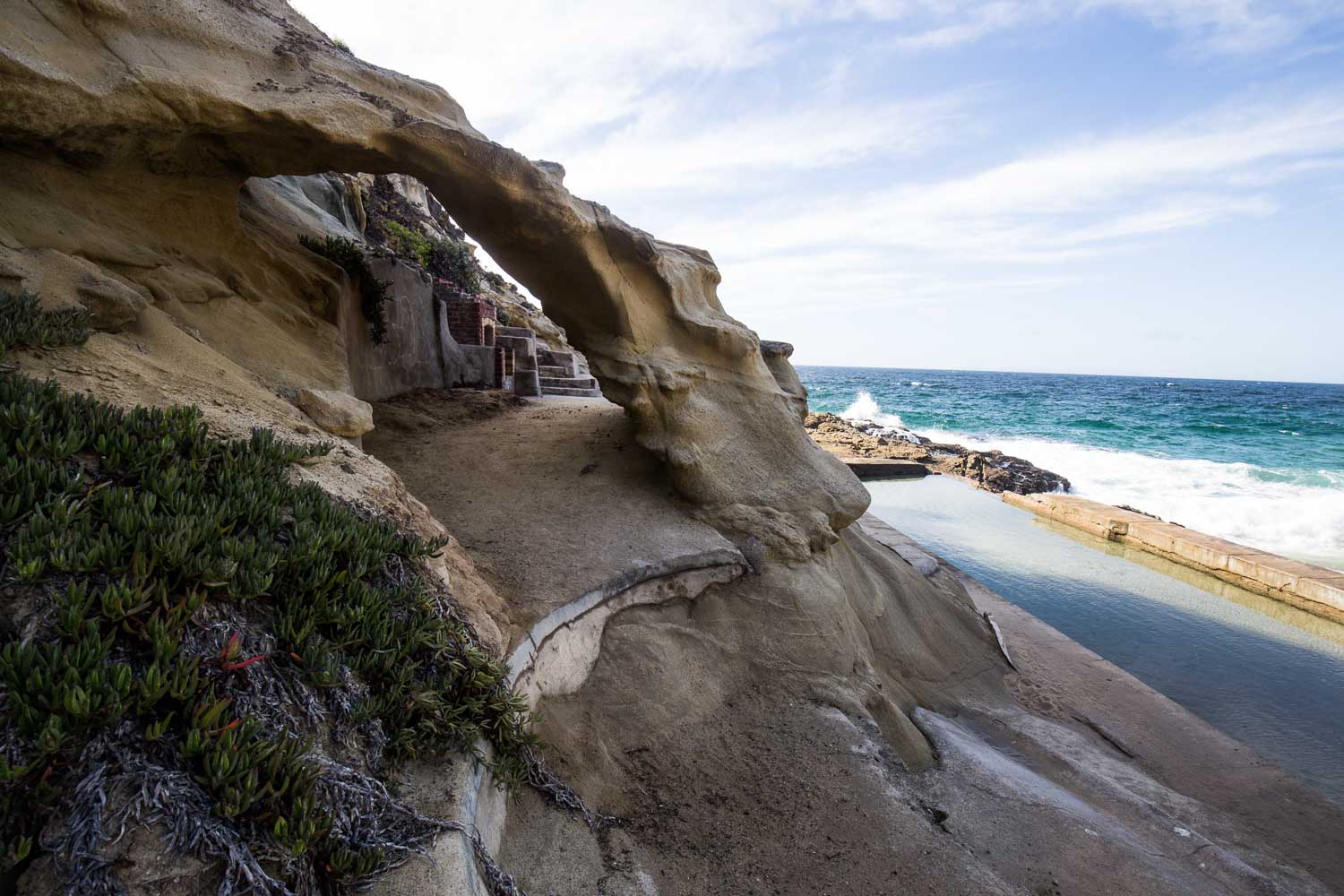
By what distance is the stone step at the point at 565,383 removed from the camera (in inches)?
522

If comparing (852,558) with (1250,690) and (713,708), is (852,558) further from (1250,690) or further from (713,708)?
(1250,690)

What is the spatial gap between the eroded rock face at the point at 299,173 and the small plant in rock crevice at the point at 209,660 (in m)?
1.50

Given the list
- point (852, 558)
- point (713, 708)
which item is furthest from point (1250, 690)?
point (713, 708)

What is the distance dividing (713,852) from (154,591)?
2883 millimetres

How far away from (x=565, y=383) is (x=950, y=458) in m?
14.3

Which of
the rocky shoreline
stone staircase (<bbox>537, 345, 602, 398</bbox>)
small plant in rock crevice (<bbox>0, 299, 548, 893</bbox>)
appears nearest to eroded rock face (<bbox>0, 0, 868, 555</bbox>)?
small plant in rock crevice (<bbox>0, 299, 548, 893</bbox>)

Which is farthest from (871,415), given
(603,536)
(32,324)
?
(32,324)

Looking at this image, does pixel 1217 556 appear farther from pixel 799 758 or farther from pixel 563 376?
pixel 563 376

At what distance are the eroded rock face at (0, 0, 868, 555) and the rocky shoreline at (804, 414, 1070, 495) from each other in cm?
1035

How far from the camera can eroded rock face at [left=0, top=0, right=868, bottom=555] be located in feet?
12.4

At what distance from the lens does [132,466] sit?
2.68 m

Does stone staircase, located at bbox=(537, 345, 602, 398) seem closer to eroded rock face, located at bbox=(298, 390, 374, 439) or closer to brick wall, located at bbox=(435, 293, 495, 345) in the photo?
brick wall, located at bbox=(435, 293, 495, 345)

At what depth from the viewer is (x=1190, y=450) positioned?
26.8 metres

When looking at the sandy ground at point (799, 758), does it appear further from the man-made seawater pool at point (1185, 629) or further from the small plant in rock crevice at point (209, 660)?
the man-made seawater pool at point (1185, 629)
